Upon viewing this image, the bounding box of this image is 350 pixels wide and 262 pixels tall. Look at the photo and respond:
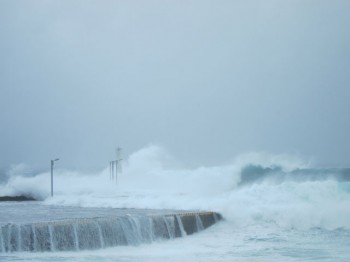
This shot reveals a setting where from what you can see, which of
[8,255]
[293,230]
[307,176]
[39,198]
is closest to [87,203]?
[39,198]

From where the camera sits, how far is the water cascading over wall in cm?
1656

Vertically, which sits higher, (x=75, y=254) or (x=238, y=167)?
(x=238, y=167)

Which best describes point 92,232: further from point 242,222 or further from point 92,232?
point 242,222

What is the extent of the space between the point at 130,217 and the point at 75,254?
3.11 m

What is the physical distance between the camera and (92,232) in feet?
58.1

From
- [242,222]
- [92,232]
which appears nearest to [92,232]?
[92,232]

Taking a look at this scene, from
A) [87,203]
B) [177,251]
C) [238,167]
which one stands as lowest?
[177,251]

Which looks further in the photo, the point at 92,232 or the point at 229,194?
the point at 229,194

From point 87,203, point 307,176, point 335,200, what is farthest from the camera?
point 307,176

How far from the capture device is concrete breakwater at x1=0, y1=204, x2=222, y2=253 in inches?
653

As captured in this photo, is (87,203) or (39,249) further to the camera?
(87,203)

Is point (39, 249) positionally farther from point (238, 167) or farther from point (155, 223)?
point (238, 167)

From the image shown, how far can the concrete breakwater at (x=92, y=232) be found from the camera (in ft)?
54.4

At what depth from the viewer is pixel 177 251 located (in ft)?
56.9
